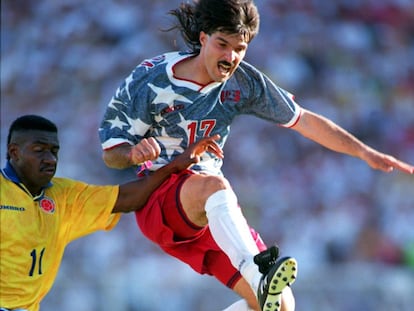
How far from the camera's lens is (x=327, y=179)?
10656 mm

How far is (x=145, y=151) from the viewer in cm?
477

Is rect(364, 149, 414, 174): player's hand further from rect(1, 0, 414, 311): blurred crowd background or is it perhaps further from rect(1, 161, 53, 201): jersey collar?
rect(1, 0, 414, 311): blurred crowd background

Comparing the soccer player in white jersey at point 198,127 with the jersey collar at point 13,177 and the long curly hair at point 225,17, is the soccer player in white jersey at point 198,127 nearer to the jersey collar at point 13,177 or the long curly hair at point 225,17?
the long curly hair at point 225,17

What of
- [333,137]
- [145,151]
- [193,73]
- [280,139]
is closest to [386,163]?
[333,137]

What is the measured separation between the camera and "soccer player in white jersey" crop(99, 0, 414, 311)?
4.88 m

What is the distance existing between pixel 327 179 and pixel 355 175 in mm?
273

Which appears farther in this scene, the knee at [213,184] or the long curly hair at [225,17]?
the long curly hair at [225,17]

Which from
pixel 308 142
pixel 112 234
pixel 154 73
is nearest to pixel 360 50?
pixel 308 142

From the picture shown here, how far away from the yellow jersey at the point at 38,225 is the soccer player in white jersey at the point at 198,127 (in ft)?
0.81

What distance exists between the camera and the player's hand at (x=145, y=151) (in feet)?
15.6

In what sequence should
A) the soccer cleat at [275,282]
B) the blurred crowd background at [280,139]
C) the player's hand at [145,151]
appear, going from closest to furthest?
the soccer cleat at [275,282], the player's hand at [145,151], the blurred crowd background at [280,139]

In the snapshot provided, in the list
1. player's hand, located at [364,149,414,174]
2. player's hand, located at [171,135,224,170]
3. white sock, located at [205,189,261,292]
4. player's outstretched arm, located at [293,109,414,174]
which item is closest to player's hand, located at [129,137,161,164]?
player's hand, located at [171,135,224,170]

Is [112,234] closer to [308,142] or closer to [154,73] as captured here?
[308,142]

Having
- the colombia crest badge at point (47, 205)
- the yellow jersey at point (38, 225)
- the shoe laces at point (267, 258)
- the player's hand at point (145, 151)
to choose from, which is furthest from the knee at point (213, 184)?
the colombia crest badge at point (47, 205)
